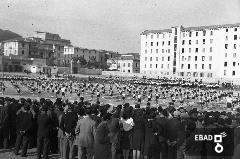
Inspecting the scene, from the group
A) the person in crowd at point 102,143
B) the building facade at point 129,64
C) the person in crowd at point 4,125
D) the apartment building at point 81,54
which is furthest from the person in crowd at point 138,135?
the apartment building at point 81,54

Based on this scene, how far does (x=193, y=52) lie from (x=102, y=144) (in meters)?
97.2

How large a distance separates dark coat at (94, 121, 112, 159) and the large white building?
8661 cm

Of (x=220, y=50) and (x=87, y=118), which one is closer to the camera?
(x=87, y=118)

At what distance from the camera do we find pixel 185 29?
107 metres

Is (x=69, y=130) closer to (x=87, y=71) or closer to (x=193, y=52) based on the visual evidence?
(x=193, y=52)

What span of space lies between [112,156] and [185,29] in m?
100

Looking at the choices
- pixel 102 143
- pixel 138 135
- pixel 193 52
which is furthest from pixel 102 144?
pixel 193 52

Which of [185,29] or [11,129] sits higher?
[185,29]

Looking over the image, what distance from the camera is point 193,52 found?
4075 inches

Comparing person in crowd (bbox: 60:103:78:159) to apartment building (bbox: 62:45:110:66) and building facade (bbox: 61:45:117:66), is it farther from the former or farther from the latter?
apartment building (bbox: 62:45:110:66)

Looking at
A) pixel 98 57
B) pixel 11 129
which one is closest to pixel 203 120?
pixel 11 129

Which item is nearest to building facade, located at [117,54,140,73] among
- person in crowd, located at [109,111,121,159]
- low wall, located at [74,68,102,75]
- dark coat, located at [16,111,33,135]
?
low wall, located at [74,68,102,75]

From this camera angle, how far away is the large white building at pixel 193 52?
94.8m

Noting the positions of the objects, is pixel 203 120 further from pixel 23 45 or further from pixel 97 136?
pixel 23 45
